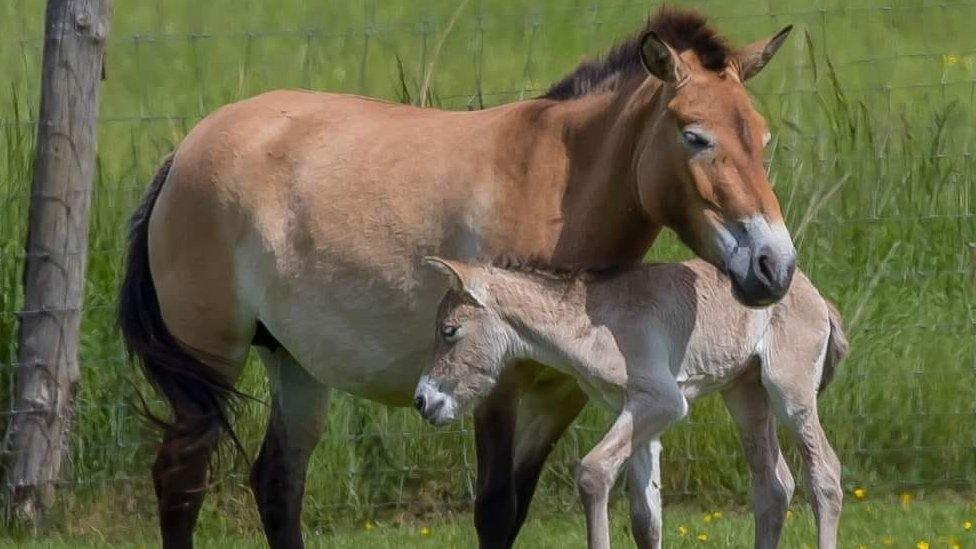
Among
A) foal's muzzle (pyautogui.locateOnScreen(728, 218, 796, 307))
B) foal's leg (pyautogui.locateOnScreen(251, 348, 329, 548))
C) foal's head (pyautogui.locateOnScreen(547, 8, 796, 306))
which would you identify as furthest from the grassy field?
foal's muzzle (pyautogui.locateOnScreen(728, 218, 796, 307))

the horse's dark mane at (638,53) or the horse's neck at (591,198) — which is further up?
the horse's dark mane at (638,53)

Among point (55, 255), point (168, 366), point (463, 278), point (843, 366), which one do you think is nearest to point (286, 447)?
point (168, 366)

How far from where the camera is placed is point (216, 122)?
6.27 m

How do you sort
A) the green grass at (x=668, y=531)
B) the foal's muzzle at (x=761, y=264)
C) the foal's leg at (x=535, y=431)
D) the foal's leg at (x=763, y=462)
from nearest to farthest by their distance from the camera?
the foal's muzzle at (x=761, y=264) < the foal's leg at (x=763, y=462) < the foal's leg at (x=535, y=431) < the green grass at (x=668, y=531)

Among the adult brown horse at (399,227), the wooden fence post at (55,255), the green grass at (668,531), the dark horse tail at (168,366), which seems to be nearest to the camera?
the adult brown horse at (399,227)

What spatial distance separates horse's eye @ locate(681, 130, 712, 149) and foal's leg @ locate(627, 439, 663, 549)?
999mm

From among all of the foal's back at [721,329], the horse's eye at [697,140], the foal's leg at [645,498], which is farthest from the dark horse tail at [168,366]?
the horse's eye at [697,140]

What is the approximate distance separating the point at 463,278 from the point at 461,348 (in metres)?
0.21

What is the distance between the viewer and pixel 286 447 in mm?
6574

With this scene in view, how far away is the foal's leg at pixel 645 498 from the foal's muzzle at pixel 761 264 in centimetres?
82

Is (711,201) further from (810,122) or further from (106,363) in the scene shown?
(810,122)

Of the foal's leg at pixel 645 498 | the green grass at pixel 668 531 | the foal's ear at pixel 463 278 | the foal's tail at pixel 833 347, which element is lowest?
the green grass at pixel 668 531

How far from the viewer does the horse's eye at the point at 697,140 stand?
15.9 feet

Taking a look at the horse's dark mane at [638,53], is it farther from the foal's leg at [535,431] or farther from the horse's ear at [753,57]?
the foal's leg at [535,431]
